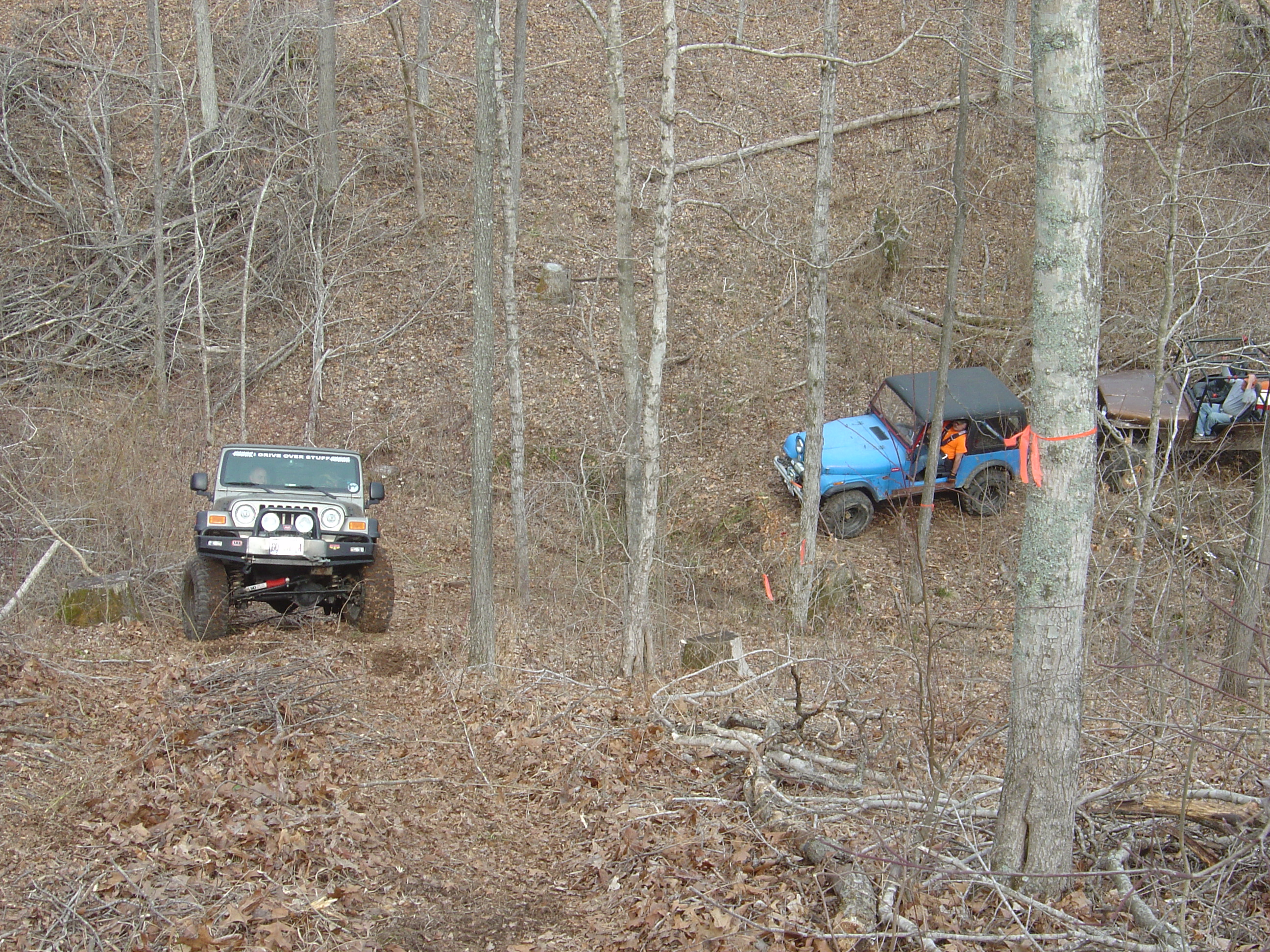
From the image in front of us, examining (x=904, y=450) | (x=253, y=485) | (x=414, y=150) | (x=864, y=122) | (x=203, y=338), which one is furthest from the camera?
(x=864, y=122)

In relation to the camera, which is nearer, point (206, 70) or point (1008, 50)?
point (1008, 50)

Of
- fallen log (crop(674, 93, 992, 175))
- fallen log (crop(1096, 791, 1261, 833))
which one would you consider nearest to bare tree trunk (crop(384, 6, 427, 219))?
fallen log (crop(674, 93, 992, 175))

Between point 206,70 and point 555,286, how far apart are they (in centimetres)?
877

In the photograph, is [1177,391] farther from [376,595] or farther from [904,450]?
[376,595]

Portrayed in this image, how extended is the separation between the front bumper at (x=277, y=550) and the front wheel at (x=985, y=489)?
9466mm

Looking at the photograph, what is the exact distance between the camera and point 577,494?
1421 cm

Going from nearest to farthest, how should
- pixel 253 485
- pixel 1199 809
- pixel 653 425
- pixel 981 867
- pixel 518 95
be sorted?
pixel 981 867 → pixel 1199 809 → pixel 653 425 → pixel 253 485 → pixel 518 95

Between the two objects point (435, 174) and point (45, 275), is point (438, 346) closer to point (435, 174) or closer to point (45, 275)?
point (435, 174)

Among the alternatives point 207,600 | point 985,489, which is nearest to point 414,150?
point 985,489

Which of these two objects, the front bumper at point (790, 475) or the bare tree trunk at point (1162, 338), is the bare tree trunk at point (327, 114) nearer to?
the front bumper at point (790, 475)

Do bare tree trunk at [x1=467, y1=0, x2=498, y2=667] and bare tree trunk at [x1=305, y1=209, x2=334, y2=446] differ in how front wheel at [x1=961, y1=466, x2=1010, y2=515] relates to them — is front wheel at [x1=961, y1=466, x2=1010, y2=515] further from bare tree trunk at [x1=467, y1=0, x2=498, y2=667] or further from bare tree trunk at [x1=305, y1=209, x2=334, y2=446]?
bare tree trunk at [x1=305, y1=209, x2=334, y2=446]

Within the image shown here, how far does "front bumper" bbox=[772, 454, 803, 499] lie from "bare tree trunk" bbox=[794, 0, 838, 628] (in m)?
0.96

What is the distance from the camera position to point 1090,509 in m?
3.69

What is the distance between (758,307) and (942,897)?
16329 millimetres
